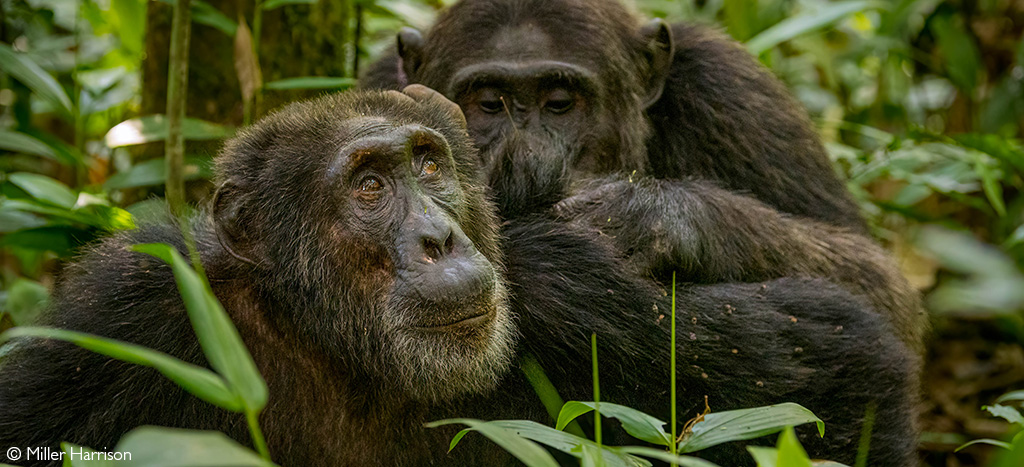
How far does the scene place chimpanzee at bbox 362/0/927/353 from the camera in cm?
382

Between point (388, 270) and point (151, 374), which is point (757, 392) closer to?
point (388, 270)

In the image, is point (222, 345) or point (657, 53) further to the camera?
point (657, 53)

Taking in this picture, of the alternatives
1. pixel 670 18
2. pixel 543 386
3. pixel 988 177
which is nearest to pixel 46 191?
pixel 543 386

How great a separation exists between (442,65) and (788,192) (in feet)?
5.43

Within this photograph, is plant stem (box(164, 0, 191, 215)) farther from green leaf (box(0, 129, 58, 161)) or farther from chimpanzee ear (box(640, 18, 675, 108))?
chimpanzee ear (box(640, 18, 675, 108))

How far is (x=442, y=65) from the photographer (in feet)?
14.7

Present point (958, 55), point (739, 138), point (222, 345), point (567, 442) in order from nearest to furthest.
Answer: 1. point (222, 345)
2. point (567, 442)
3. point (739, 138)
4. point (958, 55)

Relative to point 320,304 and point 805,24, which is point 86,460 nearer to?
point 320,304

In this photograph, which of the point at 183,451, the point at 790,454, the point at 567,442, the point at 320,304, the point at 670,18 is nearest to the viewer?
the point at 183,451

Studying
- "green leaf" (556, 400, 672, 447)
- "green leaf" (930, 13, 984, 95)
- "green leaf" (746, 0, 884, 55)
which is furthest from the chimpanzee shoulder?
"green leaf" (930, 13, 984, 95)

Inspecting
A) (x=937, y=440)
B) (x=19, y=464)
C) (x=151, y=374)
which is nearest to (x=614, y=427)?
(x=151, y=374)

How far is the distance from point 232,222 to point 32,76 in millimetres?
2099

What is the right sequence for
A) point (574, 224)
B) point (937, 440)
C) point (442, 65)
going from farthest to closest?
1. point (937, 440)
2. point (442, 65)
3. point (574, 224)

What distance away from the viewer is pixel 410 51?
15.6 ft
